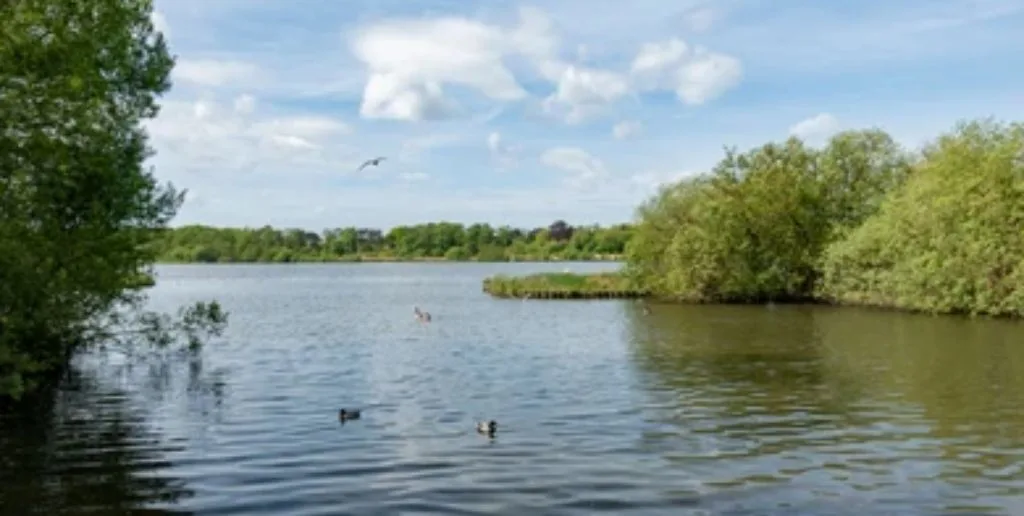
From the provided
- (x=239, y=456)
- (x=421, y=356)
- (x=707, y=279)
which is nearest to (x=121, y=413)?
(x=239, y=456)

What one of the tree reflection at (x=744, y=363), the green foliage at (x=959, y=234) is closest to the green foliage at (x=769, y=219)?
the green foliage at (x=959, y=234)

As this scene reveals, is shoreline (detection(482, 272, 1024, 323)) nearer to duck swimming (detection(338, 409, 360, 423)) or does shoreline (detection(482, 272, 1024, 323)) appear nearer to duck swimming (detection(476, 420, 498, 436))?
duck swimming (detection(338, 409, 360, 423))

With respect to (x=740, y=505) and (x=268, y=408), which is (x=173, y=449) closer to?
(x=268, y=408)

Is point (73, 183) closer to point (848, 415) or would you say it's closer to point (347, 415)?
point (347, 415)

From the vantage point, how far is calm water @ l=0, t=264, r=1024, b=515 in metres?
15.5

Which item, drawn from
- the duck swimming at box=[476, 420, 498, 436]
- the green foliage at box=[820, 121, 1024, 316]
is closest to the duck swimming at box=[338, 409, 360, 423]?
the duck swimming at box=[476, 420, 498, 436]

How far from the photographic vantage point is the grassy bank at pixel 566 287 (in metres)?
83.2

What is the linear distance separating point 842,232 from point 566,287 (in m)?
23.2

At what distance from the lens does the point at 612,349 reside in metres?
40.4

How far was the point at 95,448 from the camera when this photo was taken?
1980cm

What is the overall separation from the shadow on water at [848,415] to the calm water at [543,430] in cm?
8

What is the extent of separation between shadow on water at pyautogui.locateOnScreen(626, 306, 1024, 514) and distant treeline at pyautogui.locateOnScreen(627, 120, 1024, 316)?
497 inches

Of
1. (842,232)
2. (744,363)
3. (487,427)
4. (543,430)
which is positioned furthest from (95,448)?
(842,232)

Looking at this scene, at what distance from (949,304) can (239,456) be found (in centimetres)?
5072
